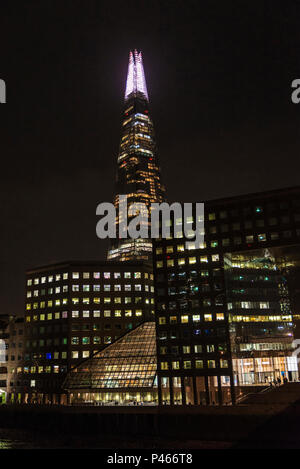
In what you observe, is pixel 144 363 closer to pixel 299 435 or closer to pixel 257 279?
Result: pixel 257 279

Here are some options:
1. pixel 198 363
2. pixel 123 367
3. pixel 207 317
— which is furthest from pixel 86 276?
pixel 198 363

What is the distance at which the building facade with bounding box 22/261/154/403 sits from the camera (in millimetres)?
142250

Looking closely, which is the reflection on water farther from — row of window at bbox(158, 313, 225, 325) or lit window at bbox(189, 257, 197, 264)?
lit window at bbox(189, 257, 197, 264)

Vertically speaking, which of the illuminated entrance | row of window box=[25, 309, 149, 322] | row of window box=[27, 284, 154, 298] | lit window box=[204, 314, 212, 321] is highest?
row of window box=[27, 284, 154, 298]

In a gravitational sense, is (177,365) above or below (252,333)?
below

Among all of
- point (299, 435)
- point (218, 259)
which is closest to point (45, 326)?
point (218, 259)

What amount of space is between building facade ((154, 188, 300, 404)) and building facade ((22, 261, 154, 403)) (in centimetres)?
4341

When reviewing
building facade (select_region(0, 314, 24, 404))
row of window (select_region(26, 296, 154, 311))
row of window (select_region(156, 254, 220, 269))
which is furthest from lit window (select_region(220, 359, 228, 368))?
building facade (select_region(0, 314, 24, 404))

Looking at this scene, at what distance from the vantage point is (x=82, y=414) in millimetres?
86812

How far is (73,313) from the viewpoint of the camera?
14625 centimetres

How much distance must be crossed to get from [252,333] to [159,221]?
118ft

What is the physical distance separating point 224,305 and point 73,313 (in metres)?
61.0

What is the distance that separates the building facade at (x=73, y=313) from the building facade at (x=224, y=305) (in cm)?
4341

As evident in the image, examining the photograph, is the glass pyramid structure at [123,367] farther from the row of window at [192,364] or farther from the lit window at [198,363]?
the lit window at [198,363]
